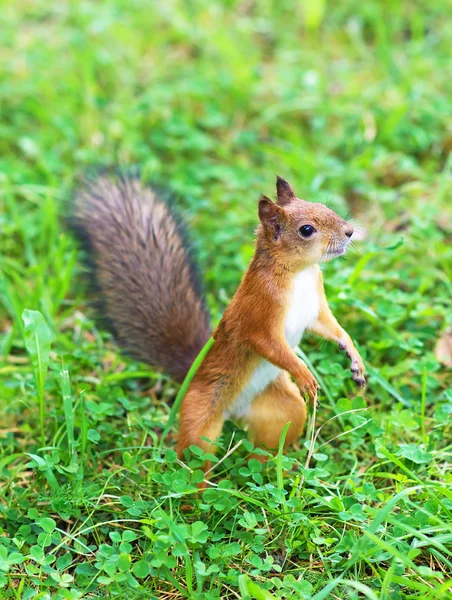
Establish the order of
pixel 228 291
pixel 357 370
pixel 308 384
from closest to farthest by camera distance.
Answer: pixel 308 384 < pixel 357 370 < pixel 228 291

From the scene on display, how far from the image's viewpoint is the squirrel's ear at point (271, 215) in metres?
2.44

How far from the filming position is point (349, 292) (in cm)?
323

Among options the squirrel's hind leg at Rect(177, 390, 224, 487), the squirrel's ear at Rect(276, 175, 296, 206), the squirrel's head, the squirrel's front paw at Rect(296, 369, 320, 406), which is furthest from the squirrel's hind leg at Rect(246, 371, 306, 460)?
the squirrel's ear at Rect(276, 175, 296, 206)

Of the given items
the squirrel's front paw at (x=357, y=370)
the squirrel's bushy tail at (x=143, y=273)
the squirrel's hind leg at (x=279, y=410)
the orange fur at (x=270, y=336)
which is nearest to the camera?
the orange fur at (x=270, y=336)

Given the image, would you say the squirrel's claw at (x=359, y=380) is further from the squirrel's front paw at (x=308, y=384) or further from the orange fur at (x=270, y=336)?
the squirrel's front paw at (x=308, y=384)

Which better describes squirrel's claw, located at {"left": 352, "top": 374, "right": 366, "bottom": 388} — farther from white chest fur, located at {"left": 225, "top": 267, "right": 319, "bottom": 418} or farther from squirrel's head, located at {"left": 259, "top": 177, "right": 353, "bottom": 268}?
Answer: squirrel's head, located at {"left": 259, "top": 177, "right": 353, "bottom": 268}

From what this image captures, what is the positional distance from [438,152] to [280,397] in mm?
2256

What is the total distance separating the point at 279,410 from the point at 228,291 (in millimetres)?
1030

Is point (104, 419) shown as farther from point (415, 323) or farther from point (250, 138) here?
point (250, 138)

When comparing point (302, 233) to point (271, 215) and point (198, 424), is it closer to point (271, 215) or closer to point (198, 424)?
point (271, 215)

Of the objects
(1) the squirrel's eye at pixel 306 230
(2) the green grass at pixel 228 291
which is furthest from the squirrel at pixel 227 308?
(2) the green grass at pixel 228 291

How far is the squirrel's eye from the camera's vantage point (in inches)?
96.3

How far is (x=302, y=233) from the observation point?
2.45m

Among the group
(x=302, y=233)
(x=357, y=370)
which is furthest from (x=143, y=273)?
(x=357, y=370)
